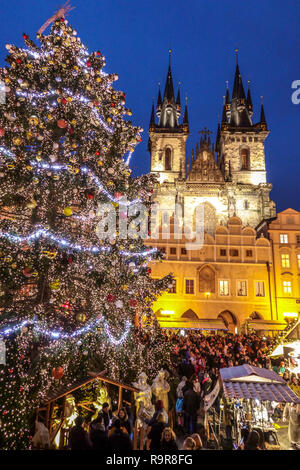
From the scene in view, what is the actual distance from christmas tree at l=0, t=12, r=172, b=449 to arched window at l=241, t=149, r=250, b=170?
3956 cm

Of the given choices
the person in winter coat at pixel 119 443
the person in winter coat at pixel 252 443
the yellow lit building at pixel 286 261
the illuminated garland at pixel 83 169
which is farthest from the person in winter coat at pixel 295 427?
the yellow lit building at pixel 286 261

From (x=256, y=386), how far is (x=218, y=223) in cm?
3648

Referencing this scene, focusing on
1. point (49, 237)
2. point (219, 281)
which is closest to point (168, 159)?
point (219, 281)

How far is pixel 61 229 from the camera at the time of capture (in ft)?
27.0

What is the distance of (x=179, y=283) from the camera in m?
29.5

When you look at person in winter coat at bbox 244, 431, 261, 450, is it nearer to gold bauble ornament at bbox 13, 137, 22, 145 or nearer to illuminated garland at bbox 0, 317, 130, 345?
illuminated garland at bbox 0, 317, 130, 345

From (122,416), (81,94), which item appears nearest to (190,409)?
(122,416)

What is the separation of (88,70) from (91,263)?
18.8ft

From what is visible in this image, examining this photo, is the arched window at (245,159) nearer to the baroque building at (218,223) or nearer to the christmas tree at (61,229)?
the baroque building at (218,223)

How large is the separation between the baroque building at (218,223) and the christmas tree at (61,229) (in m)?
14.4

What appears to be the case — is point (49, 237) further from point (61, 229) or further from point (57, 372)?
point (57, 372)

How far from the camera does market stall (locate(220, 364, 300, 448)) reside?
7082 mm

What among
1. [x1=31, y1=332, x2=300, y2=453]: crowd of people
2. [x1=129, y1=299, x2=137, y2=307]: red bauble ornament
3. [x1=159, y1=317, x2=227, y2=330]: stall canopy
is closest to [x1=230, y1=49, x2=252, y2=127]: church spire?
[x1=159, y1=317, x2=227, y2=330]: stall canopy
